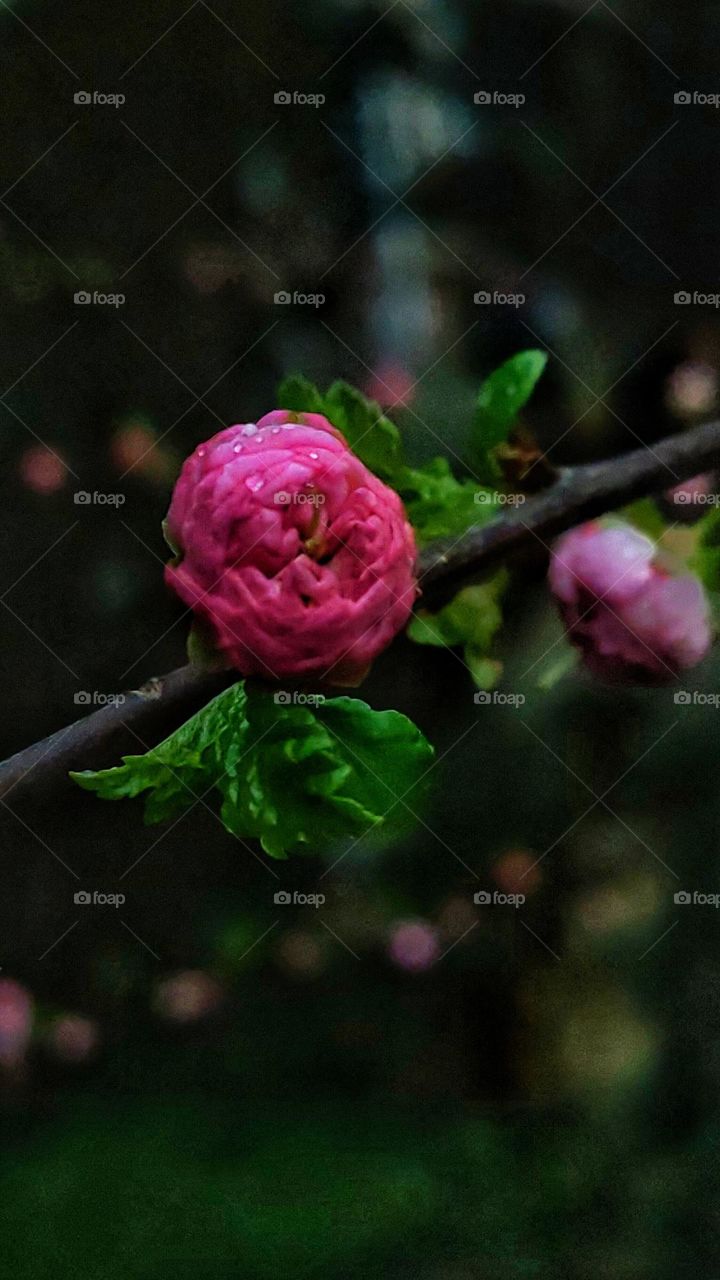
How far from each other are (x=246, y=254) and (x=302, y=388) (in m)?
0.11

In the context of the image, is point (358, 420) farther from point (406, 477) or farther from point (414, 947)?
point (414, 947)

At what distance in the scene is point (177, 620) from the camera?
1.82 feet

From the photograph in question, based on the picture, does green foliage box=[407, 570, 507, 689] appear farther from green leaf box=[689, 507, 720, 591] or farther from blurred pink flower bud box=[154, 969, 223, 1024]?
blurred pink flower bud box=[154, 969, 223, 1024]

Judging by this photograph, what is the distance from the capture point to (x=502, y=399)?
21.8 inches

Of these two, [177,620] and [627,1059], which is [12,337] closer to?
[177,620]

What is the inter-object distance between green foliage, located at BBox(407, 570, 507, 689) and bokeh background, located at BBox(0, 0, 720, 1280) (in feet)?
0.16

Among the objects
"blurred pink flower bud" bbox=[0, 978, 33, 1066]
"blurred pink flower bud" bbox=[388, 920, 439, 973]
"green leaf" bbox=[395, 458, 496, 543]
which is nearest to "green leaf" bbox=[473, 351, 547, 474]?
"green leaf" bbox=[395, 458, 496, 543]

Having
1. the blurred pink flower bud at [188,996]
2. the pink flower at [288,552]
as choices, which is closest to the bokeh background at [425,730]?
the blurred pink flower bud at [188,996]

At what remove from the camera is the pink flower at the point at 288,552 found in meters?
0.46

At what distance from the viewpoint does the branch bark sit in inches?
20.6

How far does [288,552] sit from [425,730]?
0.17 metres

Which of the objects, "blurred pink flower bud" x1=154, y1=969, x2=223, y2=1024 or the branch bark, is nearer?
the branch bark

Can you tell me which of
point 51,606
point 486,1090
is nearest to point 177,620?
point 51,606

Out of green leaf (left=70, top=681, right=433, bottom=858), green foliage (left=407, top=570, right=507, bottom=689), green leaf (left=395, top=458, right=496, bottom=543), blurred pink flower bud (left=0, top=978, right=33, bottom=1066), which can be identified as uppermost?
green leaf (left=395, top=458, right=496, bottom=543)
